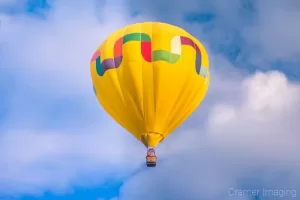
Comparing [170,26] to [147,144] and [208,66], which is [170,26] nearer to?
[208,66]

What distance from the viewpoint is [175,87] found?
114ft

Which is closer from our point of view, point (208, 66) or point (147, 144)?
point (147, 144)

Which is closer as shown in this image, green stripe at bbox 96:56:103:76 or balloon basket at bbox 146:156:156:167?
balloon basket at bbox 146:156:156:167

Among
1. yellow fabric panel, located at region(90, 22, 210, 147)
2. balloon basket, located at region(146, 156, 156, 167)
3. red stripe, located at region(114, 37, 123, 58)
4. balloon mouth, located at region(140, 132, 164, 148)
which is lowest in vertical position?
balloon basket, located at region(146, 156, 156, 167)

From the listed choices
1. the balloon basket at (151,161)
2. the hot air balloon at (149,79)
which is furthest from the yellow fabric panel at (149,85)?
the balloon basket at (151,161)

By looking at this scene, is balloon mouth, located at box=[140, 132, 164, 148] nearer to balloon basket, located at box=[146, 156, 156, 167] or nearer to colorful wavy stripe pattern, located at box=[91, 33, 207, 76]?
balloon basket, located at box=[146, 156, 156, 167]

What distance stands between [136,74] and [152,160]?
137 inches

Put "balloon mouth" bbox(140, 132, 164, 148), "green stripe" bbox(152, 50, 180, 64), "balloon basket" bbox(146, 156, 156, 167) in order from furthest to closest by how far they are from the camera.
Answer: "green stripe" bbox(152, 50, 180, 64), "balloon mouth" bbox(140, 132, 164, 148), "balloon basket" bbox(146, 156, 156, 167)

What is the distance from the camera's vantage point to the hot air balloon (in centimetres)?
3462

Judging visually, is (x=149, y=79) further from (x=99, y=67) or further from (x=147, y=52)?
(x=99, y=67)

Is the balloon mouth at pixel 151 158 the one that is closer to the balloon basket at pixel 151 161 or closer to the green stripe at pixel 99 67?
the balloon basket at pixel 151 161

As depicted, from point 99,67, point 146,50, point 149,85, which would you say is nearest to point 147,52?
point 146,50

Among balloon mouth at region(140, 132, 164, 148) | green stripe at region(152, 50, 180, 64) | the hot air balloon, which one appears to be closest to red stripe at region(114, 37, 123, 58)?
the hot air balloon

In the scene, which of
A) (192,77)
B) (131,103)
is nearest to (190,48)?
(192,77)
